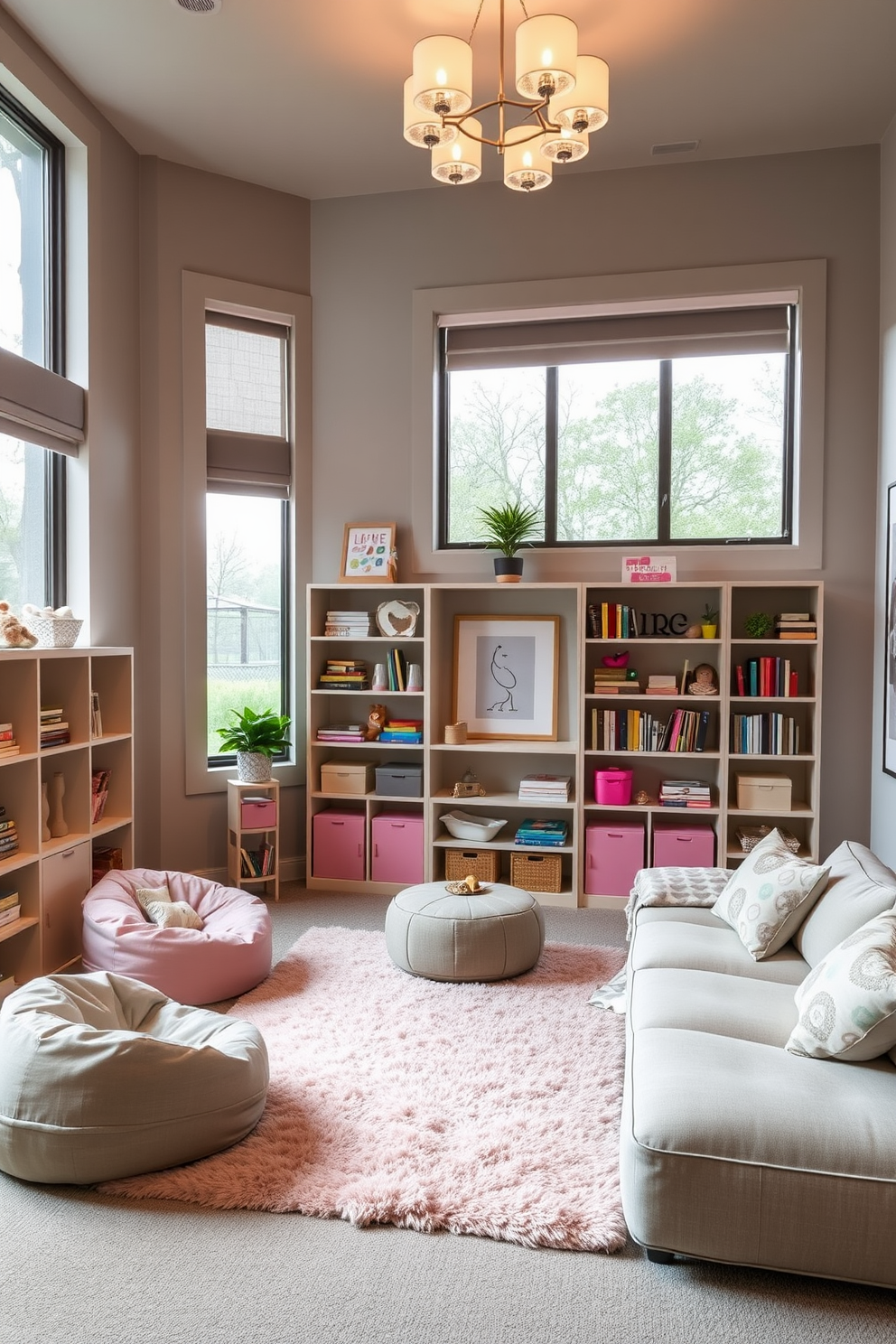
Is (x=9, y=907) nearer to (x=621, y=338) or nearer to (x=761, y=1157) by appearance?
(x=761, y=1157)

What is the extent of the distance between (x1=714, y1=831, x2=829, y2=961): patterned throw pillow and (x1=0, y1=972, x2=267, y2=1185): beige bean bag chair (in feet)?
5.29

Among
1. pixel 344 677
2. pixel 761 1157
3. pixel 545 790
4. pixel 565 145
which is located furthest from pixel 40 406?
pixel 761 1157

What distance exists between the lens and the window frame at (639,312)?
4.59 metres

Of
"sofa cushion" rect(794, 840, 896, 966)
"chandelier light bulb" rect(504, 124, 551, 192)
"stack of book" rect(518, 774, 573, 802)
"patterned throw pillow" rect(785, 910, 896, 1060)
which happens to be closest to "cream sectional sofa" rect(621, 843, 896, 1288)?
"patterned throw pillow" rect(785, 910, 896, 1060)

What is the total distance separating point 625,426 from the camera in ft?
16.2

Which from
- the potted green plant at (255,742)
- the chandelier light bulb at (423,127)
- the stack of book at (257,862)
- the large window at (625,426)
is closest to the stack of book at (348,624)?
the potted green plant at (255,742)

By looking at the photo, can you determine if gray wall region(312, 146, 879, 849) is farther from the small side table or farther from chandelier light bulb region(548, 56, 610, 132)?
chandelier light bulb region(548, 56, 610, 132)

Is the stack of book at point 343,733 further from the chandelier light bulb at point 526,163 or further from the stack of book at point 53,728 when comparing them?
the chandelier light bulb at point 526,163

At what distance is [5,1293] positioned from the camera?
6.29 ft

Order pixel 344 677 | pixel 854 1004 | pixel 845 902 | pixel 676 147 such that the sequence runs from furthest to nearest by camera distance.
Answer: pixel 344 677 < pixel 676 147 < pixel 845 902 < pixel 854 1004

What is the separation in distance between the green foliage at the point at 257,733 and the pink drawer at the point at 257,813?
25 cm

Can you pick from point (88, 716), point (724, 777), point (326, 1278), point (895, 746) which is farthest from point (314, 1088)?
point (895, 746)

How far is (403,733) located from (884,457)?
9.16ft

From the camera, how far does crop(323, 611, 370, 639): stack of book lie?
16.2 feet
